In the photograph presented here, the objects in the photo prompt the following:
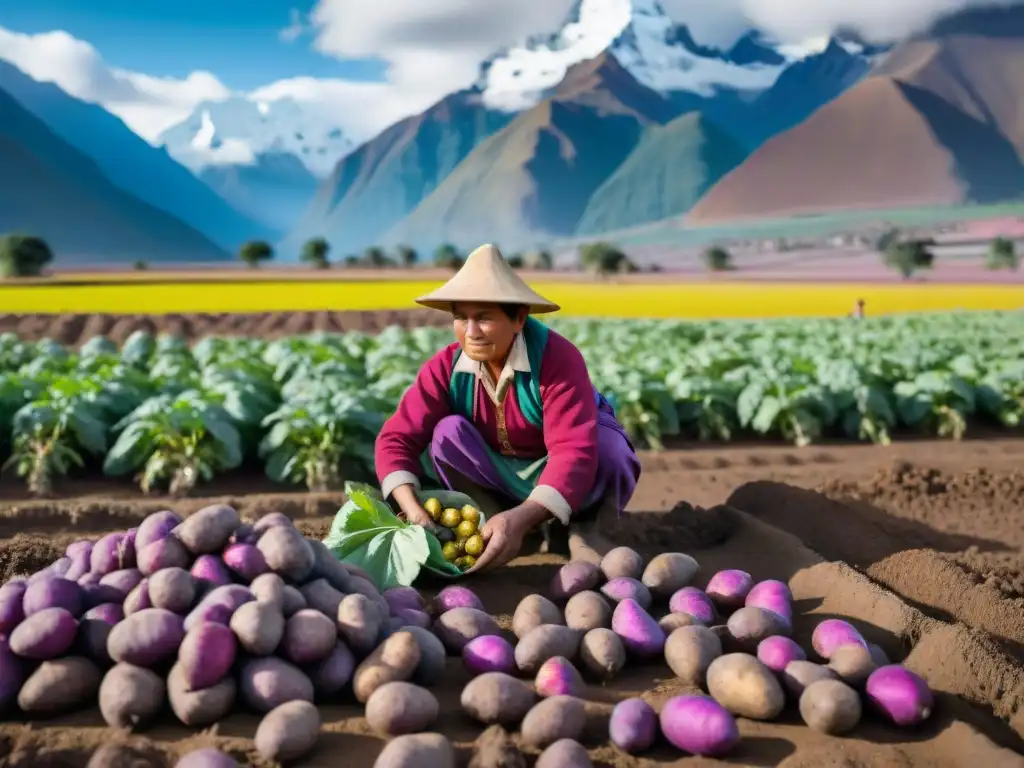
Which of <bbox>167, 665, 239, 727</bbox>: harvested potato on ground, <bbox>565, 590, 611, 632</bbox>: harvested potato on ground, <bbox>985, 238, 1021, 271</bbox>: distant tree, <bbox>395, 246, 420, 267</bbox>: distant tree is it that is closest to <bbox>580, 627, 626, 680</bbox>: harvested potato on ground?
<bbox>565, 590, 611, 632</bbox>: harvested potato on ground

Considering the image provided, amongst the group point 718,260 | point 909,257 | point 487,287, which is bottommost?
point 487,287

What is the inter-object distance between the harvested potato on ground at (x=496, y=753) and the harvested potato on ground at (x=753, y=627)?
3.55 ft

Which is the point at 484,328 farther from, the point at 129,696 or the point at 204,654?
the point at 129,696

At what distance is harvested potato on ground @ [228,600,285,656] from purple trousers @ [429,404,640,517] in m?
1.72

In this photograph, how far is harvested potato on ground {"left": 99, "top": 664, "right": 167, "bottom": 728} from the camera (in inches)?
104

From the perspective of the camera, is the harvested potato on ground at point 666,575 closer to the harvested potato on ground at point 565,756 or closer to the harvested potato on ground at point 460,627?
the harvested potato on ground at point 460,627

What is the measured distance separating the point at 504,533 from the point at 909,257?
5700 cm

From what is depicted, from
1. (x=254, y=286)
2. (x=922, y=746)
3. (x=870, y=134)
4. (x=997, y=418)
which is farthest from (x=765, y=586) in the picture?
(x=870, y=134)

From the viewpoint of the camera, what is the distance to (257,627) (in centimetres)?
271

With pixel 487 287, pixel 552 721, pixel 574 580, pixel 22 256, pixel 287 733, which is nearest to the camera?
pixel 287 733

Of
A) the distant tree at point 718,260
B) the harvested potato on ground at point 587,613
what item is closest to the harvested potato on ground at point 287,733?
the harvested potato on ground at point 587,613

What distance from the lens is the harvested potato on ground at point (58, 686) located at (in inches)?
106

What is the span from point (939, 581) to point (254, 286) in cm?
3826

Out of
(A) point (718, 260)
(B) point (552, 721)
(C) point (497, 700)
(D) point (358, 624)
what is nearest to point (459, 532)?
(D) point (358, 624)
